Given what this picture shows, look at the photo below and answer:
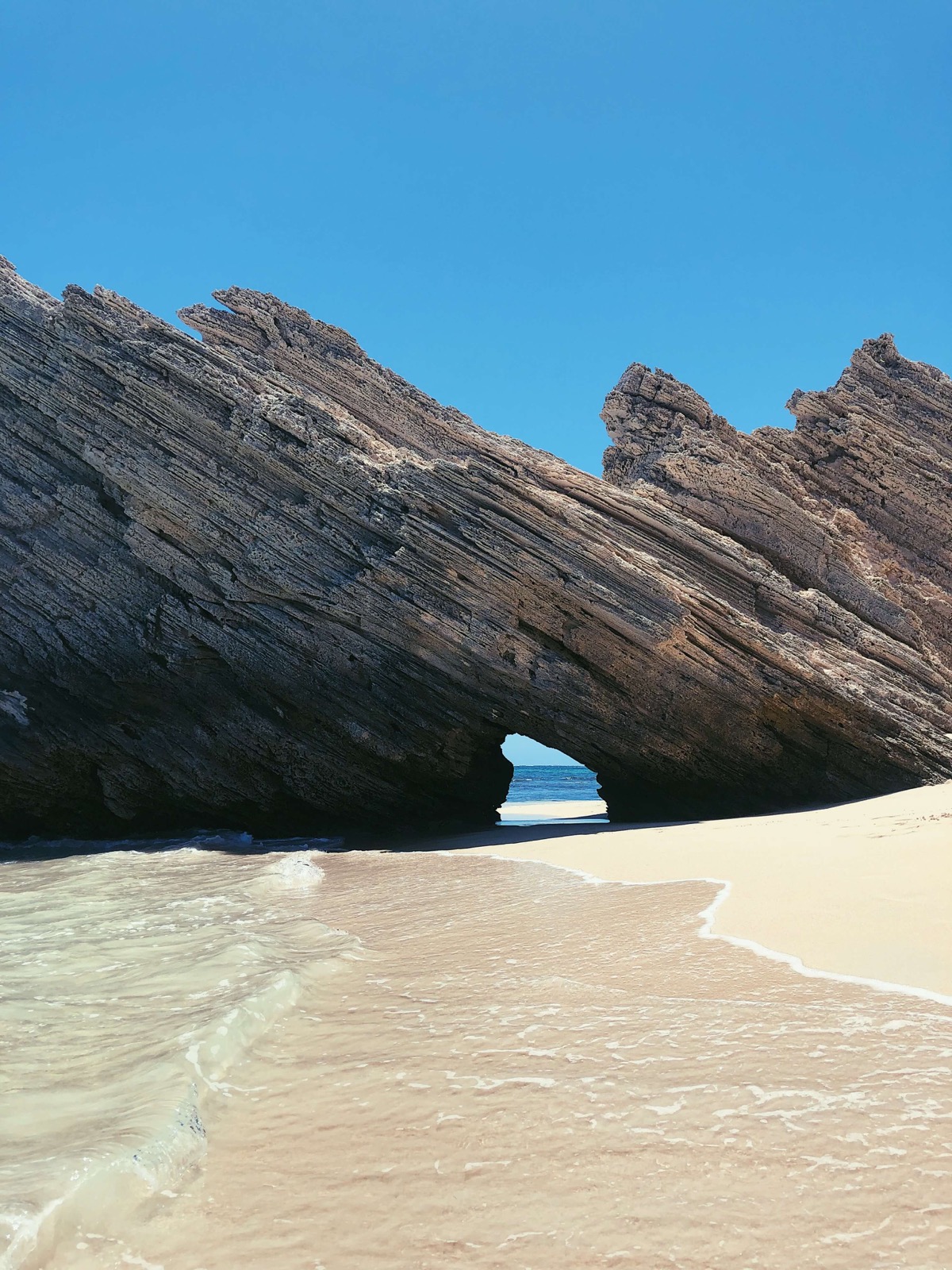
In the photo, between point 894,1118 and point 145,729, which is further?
point 145,729

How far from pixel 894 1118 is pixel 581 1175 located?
1.23 meters

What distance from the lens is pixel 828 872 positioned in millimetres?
8016

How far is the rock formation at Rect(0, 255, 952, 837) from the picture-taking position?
50.7 ft

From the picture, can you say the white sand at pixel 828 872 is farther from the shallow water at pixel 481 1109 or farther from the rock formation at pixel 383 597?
the rock formation at pixel 383 597

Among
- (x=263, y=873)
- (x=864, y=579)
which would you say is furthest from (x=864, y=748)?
(x=263, y=873)

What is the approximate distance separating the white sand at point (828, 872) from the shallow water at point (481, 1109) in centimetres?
54

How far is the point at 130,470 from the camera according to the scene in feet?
54.0

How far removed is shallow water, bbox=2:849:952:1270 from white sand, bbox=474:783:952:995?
54 centimetres

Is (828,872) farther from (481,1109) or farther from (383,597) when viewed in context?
(383,597)

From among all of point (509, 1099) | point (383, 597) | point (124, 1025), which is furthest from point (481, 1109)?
point (383, 597)

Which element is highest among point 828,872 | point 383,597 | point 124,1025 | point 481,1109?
point 383,597

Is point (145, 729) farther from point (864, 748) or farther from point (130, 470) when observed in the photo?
point (864, 748)

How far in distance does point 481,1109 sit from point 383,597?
12.4m

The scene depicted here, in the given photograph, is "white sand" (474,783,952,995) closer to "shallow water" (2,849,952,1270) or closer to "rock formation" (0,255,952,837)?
"shallow water" (2,849,952,1270)
